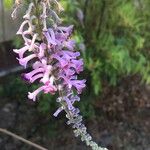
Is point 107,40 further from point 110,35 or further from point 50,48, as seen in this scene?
point 50,48

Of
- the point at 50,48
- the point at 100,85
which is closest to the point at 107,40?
the point at 100,85

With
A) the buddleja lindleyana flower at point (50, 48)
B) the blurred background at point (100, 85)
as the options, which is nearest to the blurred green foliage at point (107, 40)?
the blurred background at point (100, 85)

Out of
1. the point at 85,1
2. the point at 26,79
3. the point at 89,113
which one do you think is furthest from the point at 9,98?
the point at 26,79

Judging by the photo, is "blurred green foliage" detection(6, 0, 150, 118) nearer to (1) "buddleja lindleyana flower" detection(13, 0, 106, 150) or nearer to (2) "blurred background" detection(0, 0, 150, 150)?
(2) "blurred background" detection(0, 0, 150, 150)

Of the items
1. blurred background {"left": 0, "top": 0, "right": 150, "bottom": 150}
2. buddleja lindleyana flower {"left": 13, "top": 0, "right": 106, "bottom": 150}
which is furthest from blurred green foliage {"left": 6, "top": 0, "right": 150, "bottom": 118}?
buddleja lindleyana flower {"left": 13, "top": 0, "right": 106, "bottom": 150}

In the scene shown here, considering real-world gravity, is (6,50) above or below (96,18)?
below

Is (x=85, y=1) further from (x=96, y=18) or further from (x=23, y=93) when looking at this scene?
(x=23, y=93)

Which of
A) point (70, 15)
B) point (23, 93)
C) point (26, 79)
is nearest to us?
point (26, 79)

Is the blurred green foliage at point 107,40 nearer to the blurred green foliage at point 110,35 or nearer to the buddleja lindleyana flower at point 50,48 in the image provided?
the blurred green foliage at point 110,35
